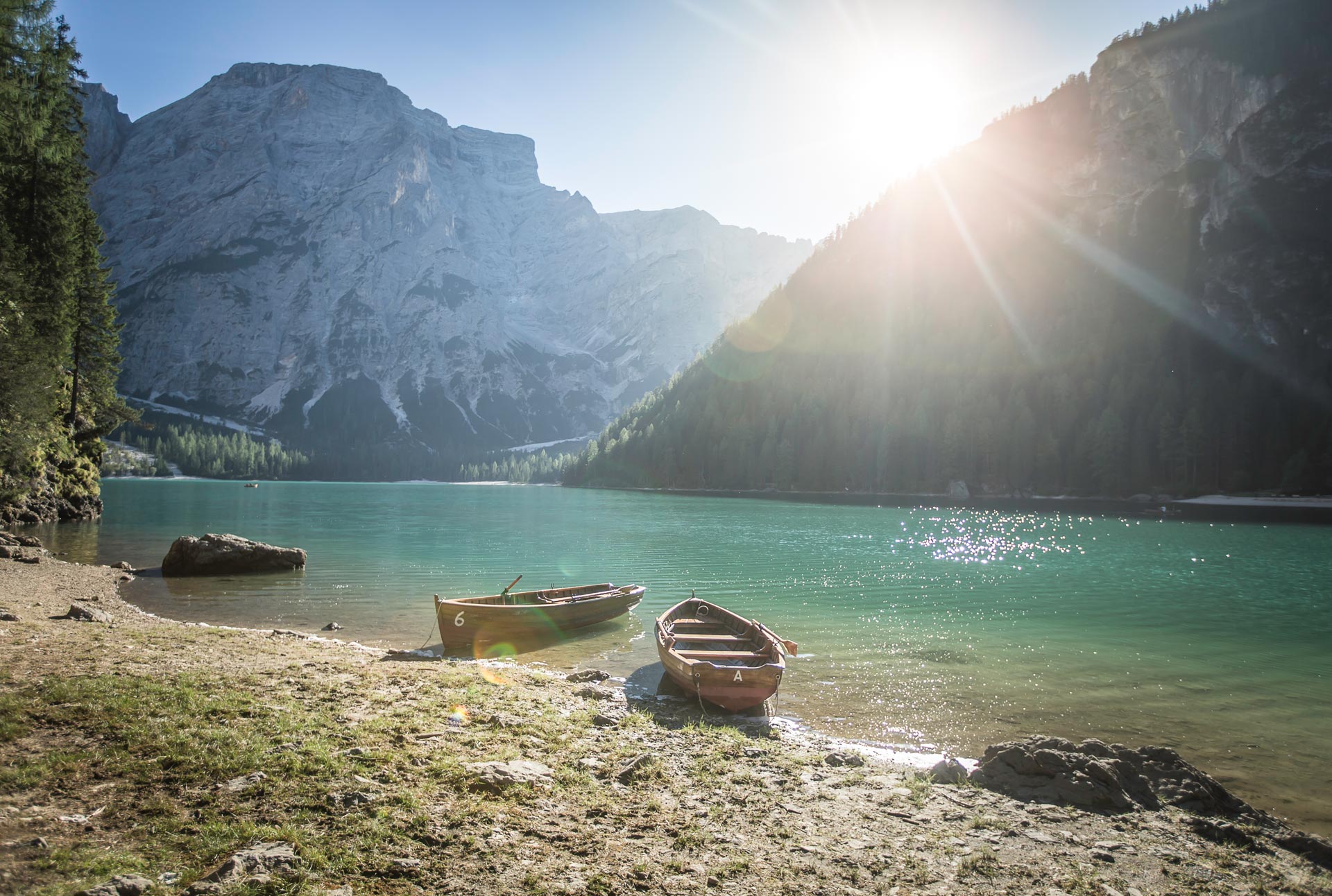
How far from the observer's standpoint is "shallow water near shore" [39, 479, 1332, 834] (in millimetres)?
16438

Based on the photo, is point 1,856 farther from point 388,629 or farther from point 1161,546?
point 1161,546

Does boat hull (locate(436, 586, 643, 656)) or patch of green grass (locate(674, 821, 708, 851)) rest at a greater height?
patch of green grass (locate(674, 821, 708, 851))

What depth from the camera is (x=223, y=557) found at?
38.3 m

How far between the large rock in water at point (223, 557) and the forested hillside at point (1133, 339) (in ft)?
427

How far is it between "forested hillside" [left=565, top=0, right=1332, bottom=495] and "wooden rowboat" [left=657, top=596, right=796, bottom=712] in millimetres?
131226

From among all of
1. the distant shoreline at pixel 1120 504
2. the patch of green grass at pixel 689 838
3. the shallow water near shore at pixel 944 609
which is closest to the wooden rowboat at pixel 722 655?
the shallow water near shore at pixel 944 609

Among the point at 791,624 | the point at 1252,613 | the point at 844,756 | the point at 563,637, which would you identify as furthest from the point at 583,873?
the point at 1252,613

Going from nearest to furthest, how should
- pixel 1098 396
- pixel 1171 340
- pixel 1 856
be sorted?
pixel 1 856, pixel 1098 396, pixel 1171 340

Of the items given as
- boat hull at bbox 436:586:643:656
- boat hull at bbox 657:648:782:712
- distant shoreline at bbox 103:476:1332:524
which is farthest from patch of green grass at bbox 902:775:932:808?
distant shoreline at bbox 103:476:1332:524

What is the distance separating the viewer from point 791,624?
27.5 metres

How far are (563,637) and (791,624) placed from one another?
9833 millimetres

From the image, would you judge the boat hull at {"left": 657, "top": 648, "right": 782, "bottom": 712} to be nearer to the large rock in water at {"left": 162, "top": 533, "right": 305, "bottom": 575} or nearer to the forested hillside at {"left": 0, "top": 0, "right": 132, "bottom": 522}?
the forested hillside at {"left": 0, "top": 0, "right": 132, "bottom": 522}

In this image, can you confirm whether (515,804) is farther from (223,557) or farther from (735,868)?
(223,557)

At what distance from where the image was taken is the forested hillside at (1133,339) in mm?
133375
